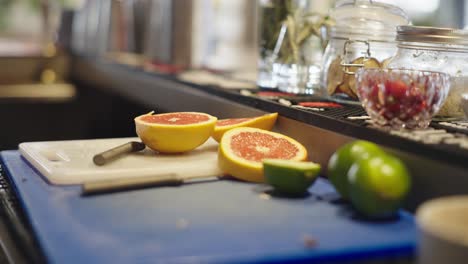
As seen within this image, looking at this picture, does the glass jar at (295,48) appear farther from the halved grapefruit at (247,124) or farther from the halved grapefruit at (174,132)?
the halved grapefruit at (174,132)

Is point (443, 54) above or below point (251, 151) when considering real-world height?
above

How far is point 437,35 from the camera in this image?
3.67ft

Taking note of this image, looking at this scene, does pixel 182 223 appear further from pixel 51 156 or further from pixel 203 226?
pixel 51 156

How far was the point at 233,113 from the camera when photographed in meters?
1.46

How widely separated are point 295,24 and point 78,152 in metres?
0.64

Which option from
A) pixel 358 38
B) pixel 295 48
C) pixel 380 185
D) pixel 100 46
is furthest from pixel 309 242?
pixel 100 46

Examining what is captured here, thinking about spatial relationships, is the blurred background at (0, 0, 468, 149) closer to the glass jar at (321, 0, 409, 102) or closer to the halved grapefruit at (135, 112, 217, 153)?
the glass jar at (321, 0, 409, 102)

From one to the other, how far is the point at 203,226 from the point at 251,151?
283mm

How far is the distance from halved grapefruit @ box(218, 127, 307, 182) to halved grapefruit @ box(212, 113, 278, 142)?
5 cm

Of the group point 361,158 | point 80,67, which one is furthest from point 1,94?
point 361,158

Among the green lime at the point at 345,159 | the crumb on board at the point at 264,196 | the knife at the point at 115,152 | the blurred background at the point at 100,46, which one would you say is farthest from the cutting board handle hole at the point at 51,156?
the blurred background at the point at 100,46

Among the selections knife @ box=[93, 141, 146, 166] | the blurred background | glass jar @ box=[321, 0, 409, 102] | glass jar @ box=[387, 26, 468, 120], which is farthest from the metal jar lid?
the blurred background

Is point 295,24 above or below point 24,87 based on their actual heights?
above

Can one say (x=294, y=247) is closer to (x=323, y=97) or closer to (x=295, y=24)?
(x=323, y=97)
